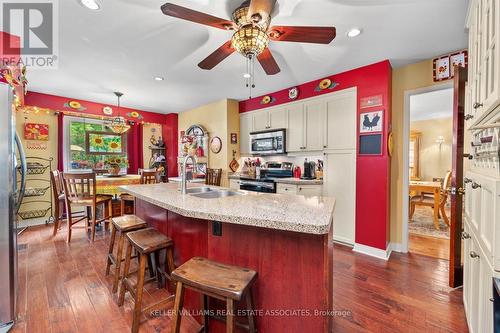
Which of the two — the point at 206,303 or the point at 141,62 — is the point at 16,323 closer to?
the point at 206,303

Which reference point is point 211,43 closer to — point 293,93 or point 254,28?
point 254,28

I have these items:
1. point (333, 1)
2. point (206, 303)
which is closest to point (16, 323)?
point (206, 303)

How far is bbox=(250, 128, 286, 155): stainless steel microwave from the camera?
3.93 m

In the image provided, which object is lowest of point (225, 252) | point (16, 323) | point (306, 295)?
point (16, 323)

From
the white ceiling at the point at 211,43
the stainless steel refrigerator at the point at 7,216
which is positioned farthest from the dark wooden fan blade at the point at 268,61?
the stainless steel refrigerator at the point at 7,216

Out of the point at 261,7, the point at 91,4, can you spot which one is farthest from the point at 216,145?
the point at 261,7

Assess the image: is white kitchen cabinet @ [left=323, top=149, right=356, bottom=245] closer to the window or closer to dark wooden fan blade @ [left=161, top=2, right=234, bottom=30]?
dark wooden fan blade @ [left=161, top=2, right=234, bottom=30]

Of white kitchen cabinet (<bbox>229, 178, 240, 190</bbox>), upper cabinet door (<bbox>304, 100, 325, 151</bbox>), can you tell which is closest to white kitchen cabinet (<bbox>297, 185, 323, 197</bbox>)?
upper cabinet door (<bbox>304, 100, 325, 151</bbox>)

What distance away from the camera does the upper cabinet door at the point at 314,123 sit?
3.44 meters

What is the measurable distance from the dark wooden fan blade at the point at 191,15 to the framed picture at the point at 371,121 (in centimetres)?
218

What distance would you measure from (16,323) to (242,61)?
129 inches

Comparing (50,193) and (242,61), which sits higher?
(242,61)

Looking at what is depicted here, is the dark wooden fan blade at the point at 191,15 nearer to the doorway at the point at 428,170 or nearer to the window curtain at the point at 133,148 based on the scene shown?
the doorway at the point at 428,170

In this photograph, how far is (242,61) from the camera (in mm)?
2889
